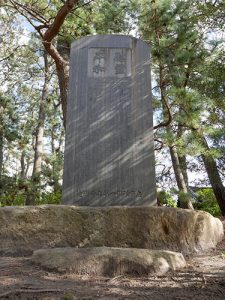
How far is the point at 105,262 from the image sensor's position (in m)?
2.41

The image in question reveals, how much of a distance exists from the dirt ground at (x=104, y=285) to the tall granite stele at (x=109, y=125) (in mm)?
1288

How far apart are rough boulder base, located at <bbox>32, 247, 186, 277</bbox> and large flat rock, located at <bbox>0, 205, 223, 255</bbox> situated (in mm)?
575

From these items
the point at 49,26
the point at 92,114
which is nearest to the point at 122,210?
the point at 92,114

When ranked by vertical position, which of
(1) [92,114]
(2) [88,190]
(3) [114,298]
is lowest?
(3) [114,298]

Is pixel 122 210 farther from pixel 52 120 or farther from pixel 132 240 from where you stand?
pixel 52 120

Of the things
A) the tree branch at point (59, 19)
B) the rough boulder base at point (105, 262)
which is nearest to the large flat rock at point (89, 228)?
the rough boulder base at point (105, 262)

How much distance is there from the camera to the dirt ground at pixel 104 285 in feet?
6.10

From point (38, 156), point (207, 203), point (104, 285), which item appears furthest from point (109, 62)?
point (38, 156)

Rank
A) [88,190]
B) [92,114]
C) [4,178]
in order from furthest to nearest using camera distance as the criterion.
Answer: [4,178] → [92,114] → [88,190]

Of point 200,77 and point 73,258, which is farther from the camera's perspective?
point 200,77

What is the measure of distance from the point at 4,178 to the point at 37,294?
6188mm

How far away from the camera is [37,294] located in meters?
1.82

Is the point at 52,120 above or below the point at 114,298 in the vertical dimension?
above

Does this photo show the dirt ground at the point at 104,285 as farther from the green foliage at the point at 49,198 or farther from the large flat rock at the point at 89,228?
the green foliage at the point at 49,198
